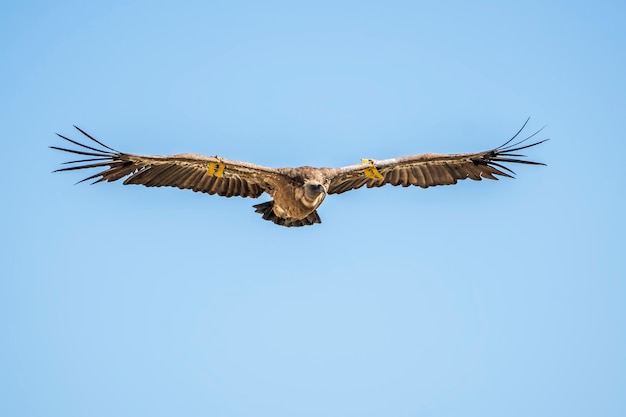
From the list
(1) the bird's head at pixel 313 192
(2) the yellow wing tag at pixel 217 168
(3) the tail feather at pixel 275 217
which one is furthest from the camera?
(3) the tail feather at pixel 275 217

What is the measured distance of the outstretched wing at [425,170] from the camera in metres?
19.9

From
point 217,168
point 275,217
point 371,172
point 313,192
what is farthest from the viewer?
point 371,172

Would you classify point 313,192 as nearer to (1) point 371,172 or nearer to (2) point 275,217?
(2) point 275,217

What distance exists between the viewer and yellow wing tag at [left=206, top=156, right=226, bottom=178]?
18.7 meters

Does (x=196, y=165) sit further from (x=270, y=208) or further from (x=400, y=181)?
(x=400, y=181)

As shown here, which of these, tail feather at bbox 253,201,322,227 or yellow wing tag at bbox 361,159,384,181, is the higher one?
yellow wing tag at bbox 361,159,384,181

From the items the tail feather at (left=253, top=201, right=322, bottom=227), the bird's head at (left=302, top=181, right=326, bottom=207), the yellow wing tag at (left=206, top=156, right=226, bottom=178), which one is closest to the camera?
the bird's head at (left=302, top=181, right=326, bottom=207)

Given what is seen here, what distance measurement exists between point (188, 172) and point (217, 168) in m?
0.66

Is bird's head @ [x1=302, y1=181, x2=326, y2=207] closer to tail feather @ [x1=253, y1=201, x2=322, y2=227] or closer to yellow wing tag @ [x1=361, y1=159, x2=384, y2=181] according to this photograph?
tail feather @ [x1=253, y1=201, x2=322, y2=227]

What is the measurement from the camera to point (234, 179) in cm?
1969

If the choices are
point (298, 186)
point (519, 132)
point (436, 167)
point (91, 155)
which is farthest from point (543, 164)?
point (91, 155)

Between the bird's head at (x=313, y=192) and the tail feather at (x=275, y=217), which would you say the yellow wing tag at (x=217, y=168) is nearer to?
the tail feather at (x=275, y=217)

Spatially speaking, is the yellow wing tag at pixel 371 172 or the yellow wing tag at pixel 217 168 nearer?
the yellow wing tag at pixel 217 168

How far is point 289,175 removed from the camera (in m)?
18.7
